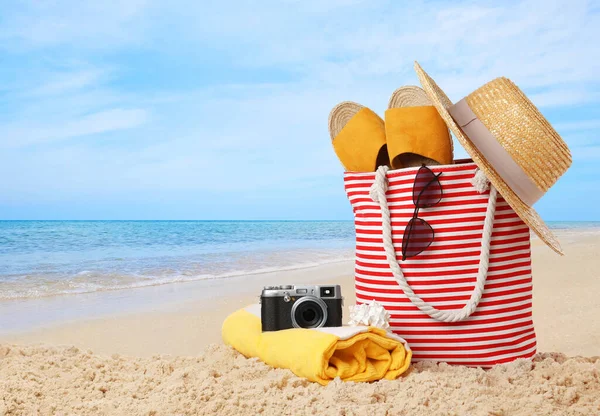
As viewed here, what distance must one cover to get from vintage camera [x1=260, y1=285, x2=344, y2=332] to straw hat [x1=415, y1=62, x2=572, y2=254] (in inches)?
28.6

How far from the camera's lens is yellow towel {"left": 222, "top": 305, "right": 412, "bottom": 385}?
193cm

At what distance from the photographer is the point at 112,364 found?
2.44m

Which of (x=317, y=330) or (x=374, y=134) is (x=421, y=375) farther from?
(x=374, y=134)

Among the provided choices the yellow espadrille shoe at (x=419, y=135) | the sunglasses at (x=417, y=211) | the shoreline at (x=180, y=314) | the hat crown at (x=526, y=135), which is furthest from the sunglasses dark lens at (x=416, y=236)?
the shoreline at (x=180, y=314)

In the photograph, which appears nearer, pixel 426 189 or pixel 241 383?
pixel 241 383

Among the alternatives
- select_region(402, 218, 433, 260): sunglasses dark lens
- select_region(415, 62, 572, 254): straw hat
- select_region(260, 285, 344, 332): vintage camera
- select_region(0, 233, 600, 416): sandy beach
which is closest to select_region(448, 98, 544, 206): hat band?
select_region(415, 62, 572, 254): straw hat

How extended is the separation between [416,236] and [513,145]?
18.1 inches

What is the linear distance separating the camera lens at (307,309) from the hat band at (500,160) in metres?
0.82

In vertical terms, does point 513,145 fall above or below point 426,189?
above

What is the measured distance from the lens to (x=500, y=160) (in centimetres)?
208

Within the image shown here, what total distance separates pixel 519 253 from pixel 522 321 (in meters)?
0.26

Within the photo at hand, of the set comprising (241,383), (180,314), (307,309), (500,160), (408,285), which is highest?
(500,160)

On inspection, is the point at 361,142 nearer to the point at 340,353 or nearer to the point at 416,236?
the point at 416,236

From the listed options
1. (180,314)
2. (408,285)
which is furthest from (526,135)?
(180,314)
